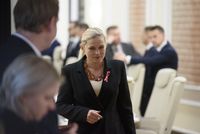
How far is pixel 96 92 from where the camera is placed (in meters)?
3.07

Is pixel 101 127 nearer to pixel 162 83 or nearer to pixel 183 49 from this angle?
pixel 162 83

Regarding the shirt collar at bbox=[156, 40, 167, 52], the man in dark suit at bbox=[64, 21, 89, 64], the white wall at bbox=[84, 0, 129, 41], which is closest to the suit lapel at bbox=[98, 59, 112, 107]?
the shirt collar at bbox=[156, 40, 167, 52]

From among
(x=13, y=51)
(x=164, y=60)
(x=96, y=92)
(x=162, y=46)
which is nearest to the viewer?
(x=13, y=51)

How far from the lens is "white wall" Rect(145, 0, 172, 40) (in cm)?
744

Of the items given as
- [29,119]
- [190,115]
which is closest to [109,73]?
[29,119]

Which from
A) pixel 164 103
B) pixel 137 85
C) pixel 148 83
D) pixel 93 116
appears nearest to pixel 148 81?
pixel 148 83

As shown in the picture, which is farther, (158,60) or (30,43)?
(158,60)

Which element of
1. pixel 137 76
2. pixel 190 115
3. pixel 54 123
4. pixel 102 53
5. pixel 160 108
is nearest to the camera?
pixel 54 123

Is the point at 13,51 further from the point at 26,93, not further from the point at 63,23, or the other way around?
the point at 63,23

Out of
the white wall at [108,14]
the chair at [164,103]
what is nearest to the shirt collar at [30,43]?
the chair at [164,103]

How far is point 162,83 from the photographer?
16.5ft

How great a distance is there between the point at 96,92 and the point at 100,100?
0.18 feet

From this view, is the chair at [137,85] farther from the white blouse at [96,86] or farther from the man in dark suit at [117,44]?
the white blouse at [96,86]

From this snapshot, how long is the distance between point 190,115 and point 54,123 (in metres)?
5.19
